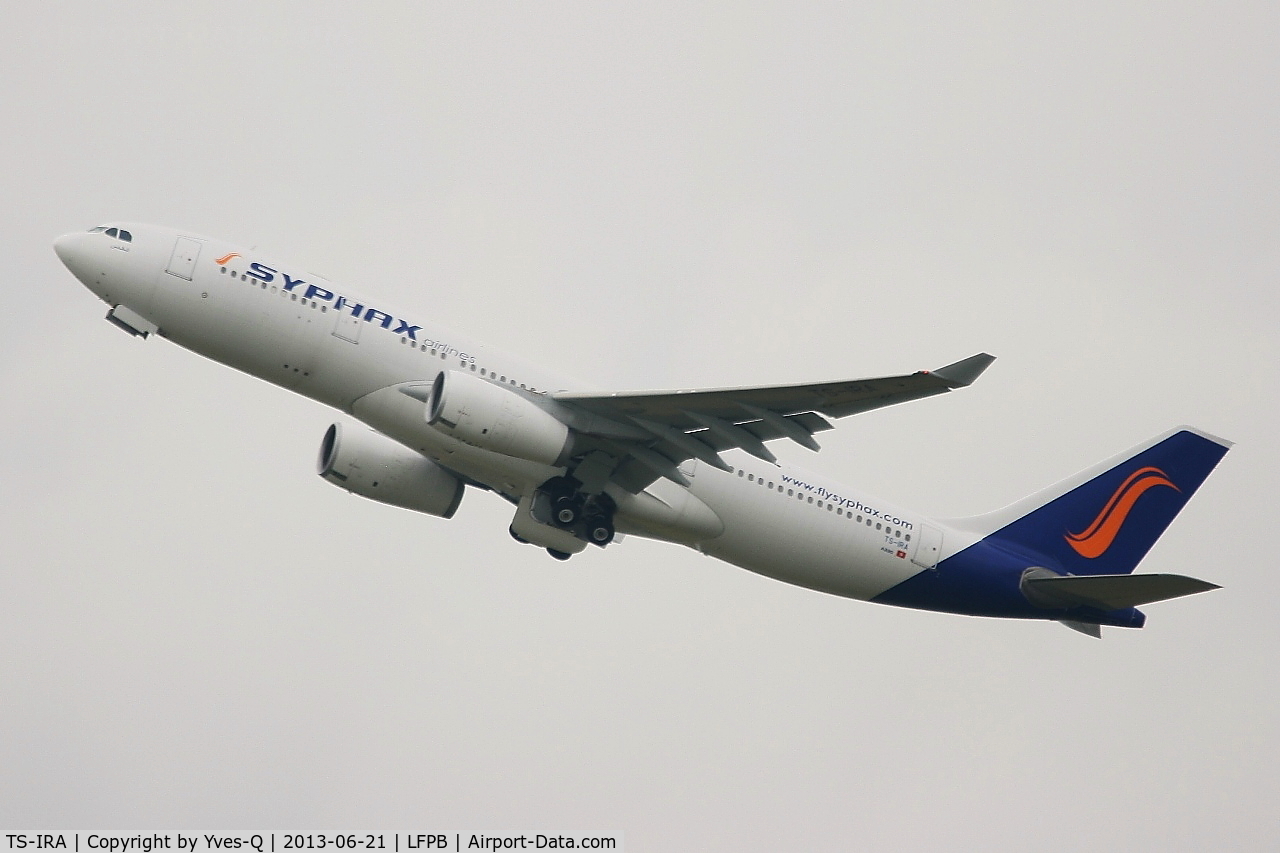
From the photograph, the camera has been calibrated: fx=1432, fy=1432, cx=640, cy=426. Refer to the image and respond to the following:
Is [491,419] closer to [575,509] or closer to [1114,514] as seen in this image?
[575,509]

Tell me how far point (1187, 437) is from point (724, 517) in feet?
41.1

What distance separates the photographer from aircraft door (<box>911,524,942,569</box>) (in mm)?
32594

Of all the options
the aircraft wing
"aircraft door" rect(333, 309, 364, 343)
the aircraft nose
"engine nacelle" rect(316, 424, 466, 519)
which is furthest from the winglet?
the aircraft nose

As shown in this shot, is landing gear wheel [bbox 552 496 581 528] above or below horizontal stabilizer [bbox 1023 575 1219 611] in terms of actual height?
above

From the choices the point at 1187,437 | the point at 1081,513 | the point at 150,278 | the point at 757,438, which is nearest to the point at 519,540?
the point at 757,438

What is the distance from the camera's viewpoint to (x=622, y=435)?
29719 millimetres

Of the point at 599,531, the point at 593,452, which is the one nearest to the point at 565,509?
the point at 599,531

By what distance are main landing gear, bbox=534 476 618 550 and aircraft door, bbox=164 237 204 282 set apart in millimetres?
8532

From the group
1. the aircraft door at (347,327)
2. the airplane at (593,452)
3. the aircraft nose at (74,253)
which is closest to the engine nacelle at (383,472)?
the airplane at (593,452)

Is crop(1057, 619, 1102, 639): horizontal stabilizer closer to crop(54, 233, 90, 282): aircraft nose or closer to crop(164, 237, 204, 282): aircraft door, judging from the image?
crop(164, 237, 204, 282): aircraft door

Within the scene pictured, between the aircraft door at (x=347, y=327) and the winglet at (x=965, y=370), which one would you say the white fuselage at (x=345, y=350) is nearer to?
the aircraft door at (x=347, y=327)

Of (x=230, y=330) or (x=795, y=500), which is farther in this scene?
(x=795, y=500)

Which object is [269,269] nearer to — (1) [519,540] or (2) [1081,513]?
(1) [519,540]

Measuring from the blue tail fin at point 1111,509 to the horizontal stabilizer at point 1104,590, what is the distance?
1387mm
